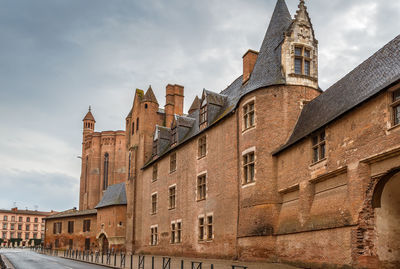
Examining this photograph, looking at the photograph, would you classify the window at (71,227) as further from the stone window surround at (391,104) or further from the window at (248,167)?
the stone window surround at (391,104)

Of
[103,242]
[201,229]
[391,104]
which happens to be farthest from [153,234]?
[391,104]

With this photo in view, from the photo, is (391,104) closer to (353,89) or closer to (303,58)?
(353,89)

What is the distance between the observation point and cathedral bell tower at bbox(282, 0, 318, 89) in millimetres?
23516

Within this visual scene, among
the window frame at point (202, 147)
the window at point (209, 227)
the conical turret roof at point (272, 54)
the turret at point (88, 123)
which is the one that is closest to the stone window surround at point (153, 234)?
the window frame at point (202, 147)

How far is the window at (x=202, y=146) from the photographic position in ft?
97.3

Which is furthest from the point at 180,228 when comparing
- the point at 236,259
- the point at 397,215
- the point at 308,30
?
the point at 397,215

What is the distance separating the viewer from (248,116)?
24.2 m

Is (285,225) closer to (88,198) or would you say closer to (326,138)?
(326,138)

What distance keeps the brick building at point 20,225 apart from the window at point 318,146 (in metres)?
115

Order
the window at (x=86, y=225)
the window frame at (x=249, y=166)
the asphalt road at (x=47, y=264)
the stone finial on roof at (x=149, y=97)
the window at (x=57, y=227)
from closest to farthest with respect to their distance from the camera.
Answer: the window frame at (x=249, y=166), the asphalt road at (x=47, y=264), the stone finial on roof at (x=149, y=97), the window at (x=86, y=225), the window at (x=57, y=227)

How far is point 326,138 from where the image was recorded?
18.1m

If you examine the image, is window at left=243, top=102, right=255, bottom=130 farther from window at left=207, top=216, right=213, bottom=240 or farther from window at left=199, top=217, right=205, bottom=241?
window at left=199, top=217, right=205, bottom=241

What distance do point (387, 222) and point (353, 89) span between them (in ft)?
18.8

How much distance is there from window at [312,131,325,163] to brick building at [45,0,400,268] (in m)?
0.05
